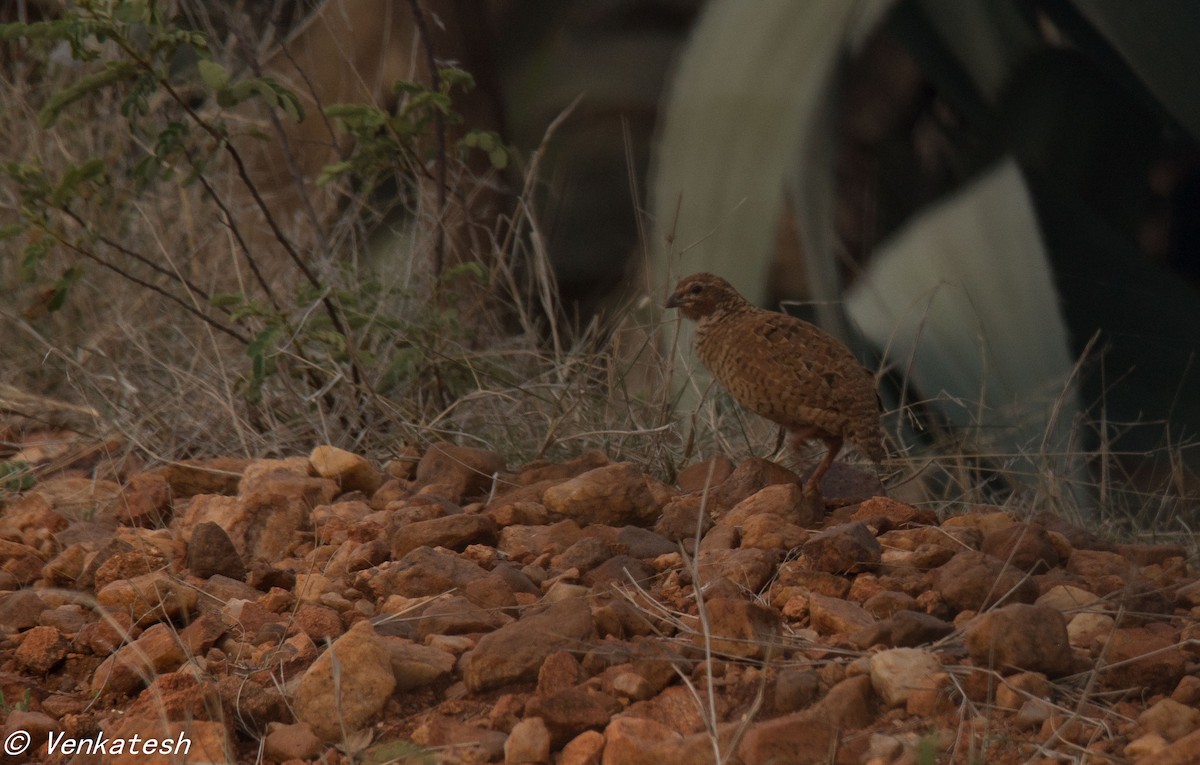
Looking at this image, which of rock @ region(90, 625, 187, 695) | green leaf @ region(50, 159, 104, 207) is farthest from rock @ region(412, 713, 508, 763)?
green leaf @ region(50, 159, 104, 207)

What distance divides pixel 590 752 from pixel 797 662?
0.38 m

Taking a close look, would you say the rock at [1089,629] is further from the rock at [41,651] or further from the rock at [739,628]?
the rock at [41,651]

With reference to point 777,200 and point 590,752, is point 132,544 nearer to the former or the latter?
point 590,752

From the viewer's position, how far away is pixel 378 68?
611cm

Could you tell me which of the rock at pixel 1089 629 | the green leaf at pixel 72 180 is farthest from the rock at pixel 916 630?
the green leaf at pixel 72 180

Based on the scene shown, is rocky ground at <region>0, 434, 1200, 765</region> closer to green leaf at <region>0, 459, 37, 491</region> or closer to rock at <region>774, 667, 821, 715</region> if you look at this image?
rock at <region>774, 667, 821, 715</region>

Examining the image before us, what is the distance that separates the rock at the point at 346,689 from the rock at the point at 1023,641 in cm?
92

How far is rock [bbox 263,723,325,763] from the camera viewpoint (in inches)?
84.0

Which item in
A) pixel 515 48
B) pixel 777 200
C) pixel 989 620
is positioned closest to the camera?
pixel 989 620

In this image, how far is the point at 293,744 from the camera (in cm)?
214

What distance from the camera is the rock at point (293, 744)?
7.00 ft

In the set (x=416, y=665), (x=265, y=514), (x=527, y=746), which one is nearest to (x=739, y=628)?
(x=527, y=746)

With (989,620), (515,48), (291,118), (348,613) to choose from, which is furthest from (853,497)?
(291,118)

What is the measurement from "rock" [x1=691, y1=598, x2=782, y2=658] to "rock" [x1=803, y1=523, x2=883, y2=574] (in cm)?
30
